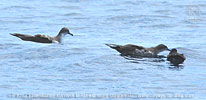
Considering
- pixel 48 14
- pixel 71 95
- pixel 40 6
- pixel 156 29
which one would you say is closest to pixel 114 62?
pixel 71 95

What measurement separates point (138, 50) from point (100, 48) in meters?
1.45

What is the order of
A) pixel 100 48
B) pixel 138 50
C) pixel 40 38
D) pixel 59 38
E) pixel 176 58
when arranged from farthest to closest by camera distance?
1. pixel 59 38
2. pixel 40 38
3. pixel 100 48
4. pixel 138 50
5. pixel 176 58

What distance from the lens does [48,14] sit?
2783 centimetres

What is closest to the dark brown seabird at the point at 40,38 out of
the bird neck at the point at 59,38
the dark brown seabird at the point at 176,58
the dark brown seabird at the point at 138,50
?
the bird neck at the point at 59,38

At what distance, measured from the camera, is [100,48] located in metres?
19.8

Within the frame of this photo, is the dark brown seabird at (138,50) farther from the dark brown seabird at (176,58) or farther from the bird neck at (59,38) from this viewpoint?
the bird neck at (59,38)

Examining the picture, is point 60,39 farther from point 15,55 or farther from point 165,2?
point 165,2

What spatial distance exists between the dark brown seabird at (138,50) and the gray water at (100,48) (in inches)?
7.8

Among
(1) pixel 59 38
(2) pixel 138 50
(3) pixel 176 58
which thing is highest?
(1) pixel 59 38

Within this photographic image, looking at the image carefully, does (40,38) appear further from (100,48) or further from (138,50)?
(138,50)

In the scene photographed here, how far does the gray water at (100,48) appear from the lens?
572 inches

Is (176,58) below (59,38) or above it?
below

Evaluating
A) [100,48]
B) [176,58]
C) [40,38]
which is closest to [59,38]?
[40,38]

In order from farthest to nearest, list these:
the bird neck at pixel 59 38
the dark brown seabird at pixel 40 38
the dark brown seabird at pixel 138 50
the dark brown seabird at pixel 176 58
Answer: the bird neck at pixel 59 38, the dark brown seabird at pixel 40 38, the dark brown seabird at pixel 138 50, the dark brown seabird at pixel 176 58
